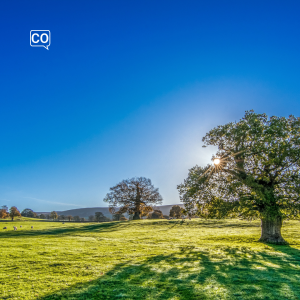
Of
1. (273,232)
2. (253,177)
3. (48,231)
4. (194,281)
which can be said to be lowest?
(48,231)

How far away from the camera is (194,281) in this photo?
1018 cm

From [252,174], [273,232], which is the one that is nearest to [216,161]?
[252,174]

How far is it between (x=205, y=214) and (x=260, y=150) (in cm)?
1043

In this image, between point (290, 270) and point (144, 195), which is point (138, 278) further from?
point (144, 195)

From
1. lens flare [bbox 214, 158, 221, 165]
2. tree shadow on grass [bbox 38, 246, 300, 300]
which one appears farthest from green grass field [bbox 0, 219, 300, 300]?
lens flare [bbox 214, 158, 221, 165]

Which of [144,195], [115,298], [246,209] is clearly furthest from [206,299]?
[144,195]

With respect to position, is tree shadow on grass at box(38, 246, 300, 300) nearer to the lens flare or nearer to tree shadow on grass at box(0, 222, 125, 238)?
the lens flare

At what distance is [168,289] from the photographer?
9.09 metres

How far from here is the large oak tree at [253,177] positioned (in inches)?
898

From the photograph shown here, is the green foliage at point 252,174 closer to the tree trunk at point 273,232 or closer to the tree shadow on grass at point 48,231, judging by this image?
the tree trunk at point 273,232

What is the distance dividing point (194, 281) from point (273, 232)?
62.4 feet

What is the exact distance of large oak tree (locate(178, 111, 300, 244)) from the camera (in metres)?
22.8

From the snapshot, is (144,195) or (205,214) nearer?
(205,214)

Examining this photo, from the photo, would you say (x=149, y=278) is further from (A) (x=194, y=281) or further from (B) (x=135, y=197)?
(B) (x=135, y=197)
